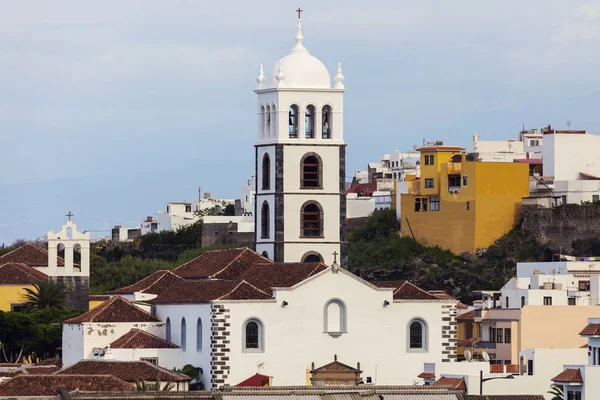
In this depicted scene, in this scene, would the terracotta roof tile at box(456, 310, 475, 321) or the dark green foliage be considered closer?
the terracotta roof tile at box(456, 310, 475, 321)

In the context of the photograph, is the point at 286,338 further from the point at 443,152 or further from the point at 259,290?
the point at 443,152

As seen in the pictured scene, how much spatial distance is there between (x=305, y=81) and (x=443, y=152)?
31195 millimetres

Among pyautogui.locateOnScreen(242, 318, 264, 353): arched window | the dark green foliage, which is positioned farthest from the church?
the dark green foliage

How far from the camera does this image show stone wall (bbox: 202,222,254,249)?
415 ft

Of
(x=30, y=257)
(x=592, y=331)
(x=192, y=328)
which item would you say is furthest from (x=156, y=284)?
(x=592, y=331)

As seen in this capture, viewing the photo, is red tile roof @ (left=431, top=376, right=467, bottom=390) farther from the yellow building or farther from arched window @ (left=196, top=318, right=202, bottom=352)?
the yellow building

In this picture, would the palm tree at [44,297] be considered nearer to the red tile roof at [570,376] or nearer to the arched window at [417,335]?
the arched window at [417,335]

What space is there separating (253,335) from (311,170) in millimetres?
12073

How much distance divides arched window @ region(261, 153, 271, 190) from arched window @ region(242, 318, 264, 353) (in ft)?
39.5

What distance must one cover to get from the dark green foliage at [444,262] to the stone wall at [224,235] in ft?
33.8

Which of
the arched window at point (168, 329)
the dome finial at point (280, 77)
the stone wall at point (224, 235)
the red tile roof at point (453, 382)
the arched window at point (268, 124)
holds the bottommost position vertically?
the red tile roof at point (453, 382)

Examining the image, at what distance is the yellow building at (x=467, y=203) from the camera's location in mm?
114500

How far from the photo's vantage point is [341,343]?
77.9 m

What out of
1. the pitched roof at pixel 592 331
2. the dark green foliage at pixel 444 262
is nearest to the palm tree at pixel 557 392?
the pitched roof at pixel 592 331
